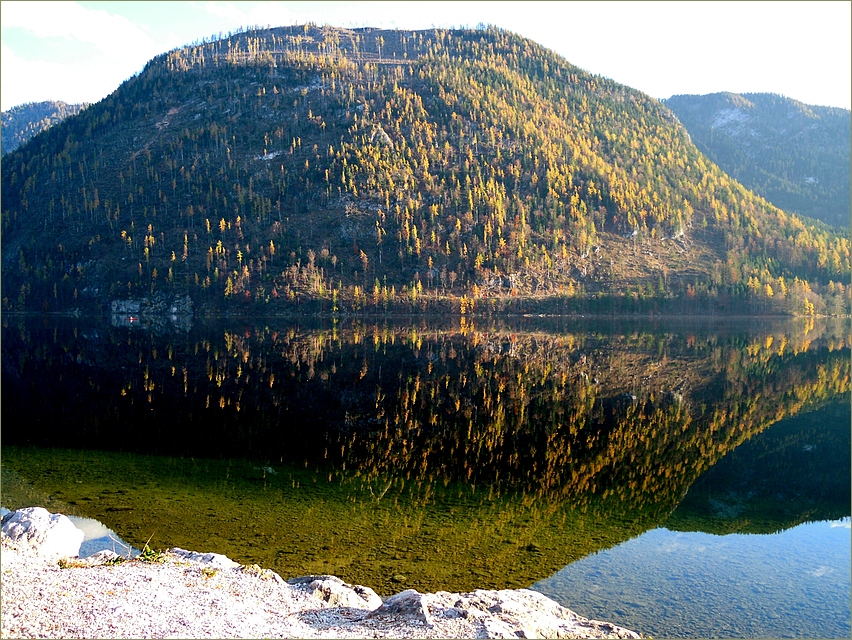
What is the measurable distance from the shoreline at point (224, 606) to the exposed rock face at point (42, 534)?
11 centimetres

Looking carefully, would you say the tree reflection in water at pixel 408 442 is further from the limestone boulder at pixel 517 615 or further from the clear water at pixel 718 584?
the limestone boulder at pixel 517 615

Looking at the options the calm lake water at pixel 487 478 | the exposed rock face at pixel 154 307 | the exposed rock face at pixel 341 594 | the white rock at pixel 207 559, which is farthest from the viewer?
the exposed rock face at pixel 154 307

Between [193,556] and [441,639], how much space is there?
26.2 feet

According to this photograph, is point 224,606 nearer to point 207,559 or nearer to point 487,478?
point 207,559

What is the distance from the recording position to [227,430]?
34.5 m

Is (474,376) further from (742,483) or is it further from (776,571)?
(776,571)

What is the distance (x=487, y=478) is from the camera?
2642 cm

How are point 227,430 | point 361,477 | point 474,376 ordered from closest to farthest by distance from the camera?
→ 1. point 361,477
2. point 227,430
3. point 474,376

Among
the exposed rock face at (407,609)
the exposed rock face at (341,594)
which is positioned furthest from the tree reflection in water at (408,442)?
the exposed rock face at (407,609)

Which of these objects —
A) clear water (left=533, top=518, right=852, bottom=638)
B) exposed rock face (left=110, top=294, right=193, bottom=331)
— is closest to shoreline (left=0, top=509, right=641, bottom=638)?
clear water (left=533, top=518, right=852, bottom=638)

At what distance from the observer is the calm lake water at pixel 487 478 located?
58.6 ft

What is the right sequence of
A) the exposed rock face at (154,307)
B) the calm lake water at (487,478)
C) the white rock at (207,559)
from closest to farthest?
the white rock at (207,559), the calm lake water at (487,478), the exposed rock face at (154,307)

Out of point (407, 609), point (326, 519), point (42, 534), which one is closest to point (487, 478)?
point (326, 519)

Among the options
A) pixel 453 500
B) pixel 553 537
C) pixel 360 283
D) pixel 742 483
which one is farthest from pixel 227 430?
pixel 360 283
